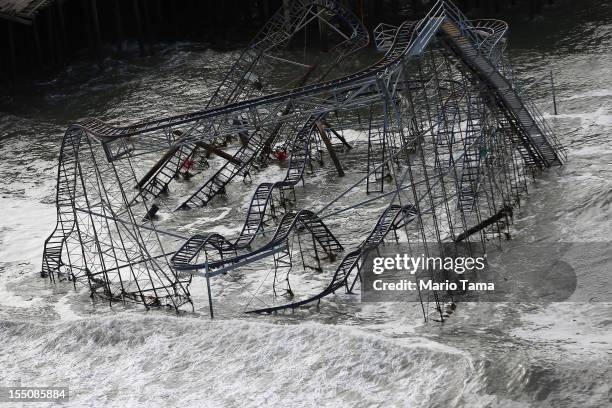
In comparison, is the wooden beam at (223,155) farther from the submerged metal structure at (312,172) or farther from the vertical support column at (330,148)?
the vertical support column at (330,148)

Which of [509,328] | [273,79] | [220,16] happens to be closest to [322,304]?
[509,328]

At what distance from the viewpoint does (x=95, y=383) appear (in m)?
27.9

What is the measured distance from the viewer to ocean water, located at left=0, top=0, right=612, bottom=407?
969 inches

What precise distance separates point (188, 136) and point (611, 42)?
25.1m

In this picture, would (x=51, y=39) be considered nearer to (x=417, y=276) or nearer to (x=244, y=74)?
(x=244, y=74)

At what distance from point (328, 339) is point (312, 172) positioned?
557 inches

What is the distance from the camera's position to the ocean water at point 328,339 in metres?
24.6

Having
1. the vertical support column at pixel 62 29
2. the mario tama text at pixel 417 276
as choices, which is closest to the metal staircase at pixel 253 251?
the mario tama text at pixel 417 276

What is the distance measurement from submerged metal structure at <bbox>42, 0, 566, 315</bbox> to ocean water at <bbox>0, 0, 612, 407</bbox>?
80 cm

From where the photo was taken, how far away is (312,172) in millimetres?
40750

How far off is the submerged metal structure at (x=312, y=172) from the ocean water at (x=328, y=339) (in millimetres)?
798

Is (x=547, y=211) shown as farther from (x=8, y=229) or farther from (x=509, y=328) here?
(x=8, y=229)

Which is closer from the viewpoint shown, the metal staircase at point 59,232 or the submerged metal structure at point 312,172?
the submerged metal structure at point 312,172

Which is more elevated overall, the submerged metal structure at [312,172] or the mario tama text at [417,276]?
the submerged metal structure at [312,172]
